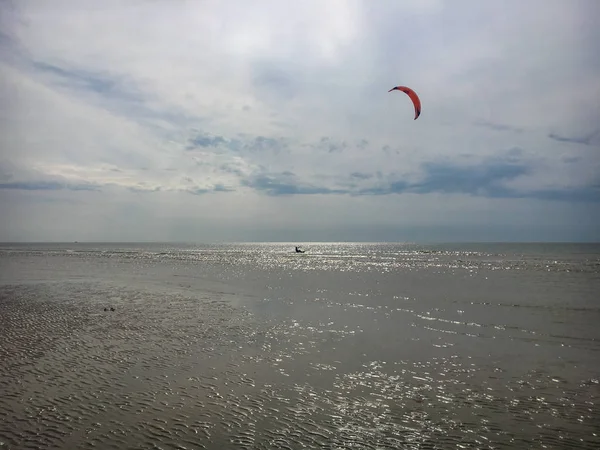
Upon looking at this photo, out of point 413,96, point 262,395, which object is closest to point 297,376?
point 262,395

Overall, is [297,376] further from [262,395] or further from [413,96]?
[413,96]

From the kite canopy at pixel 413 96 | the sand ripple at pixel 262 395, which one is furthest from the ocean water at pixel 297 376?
the kite canopy at pixel 413 96

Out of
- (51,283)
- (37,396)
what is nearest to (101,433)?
(37,396)

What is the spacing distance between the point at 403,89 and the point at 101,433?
2402 centimetres

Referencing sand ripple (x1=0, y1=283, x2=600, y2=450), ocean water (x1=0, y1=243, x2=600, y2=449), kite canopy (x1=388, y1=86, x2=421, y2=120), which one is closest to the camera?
sand ripple (x1=0, y1=283, x2=600, y2=450)

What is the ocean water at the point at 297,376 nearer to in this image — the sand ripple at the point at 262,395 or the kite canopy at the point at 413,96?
→ the sand ripple at the point at 262,395

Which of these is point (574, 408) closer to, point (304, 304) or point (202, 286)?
point (304, 304)

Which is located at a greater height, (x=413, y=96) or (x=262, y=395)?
(x=413, y=96)

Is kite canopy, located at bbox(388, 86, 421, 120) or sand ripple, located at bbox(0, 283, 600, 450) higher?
kite canopy, located at bbox(388, 86, 421, 120)

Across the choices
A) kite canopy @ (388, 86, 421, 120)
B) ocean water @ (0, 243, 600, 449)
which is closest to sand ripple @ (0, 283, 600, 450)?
ocean water @ (0, 243, 600, 449)

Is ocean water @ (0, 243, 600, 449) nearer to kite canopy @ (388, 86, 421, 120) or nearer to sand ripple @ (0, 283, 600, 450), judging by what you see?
sand ripple @ (0, 283, 600, 450)

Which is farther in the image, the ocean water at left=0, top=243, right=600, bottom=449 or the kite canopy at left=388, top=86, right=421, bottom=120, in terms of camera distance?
the kite canopy at left=388, top=86, right=421, bottom=120

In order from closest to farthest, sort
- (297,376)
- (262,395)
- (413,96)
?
(262,395) < (297,376) < (413,96)

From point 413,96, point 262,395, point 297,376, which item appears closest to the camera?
point 262,395
